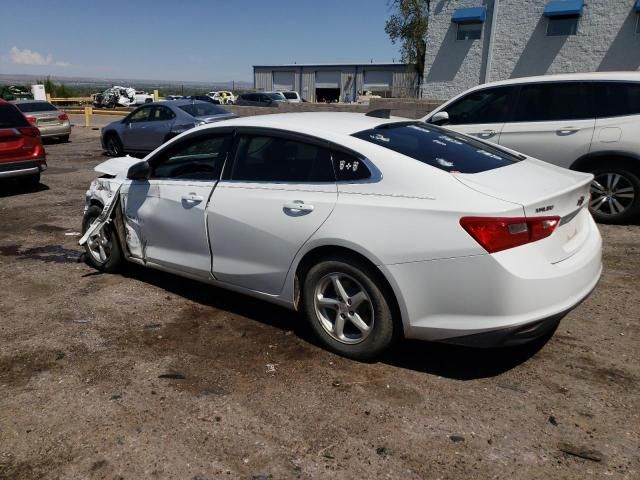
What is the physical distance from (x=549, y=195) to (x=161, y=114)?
11726 millimetres

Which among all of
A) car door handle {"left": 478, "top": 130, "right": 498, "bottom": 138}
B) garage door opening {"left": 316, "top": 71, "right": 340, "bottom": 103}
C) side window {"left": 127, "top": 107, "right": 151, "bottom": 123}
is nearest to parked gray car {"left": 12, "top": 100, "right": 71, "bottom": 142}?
side window {"left": 127, "top": 107, "right": 151, "bottom": 123}

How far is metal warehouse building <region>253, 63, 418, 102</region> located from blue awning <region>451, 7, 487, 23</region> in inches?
1150

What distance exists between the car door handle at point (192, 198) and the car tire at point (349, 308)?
112 centimetres

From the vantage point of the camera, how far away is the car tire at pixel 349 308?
3.22m

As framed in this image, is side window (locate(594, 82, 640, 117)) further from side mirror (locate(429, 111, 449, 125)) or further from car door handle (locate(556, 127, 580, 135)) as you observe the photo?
side mirror (locate(429, 111, 449, 125))

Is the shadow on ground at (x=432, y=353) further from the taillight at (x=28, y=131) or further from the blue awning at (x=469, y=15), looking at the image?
the blue awning at (x=469, y=15)

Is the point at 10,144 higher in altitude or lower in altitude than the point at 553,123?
lower

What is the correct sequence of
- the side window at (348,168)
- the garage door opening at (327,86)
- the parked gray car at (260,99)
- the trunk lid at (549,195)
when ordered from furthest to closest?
the garage door opening at (327,86) < the parked gray car at (260,99) < the side window at (348,168) < the trunk lid at (549,195)

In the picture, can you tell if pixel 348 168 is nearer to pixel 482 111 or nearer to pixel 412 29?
pixel 482 111

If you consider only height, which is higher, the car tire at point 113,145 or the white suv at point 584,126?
the white suv at point 584,126

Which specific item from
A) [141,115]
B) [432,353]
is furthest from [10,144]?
[432,353]

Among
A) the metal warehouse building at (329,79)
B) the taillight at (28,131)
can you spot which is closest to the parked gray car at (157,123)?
the taillight at (28,131)

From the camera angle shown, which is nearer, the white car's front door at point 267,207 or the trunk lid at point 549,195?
the trunk lid at point 549,195

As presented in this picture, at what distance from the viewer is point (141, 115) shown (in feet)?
44.9
